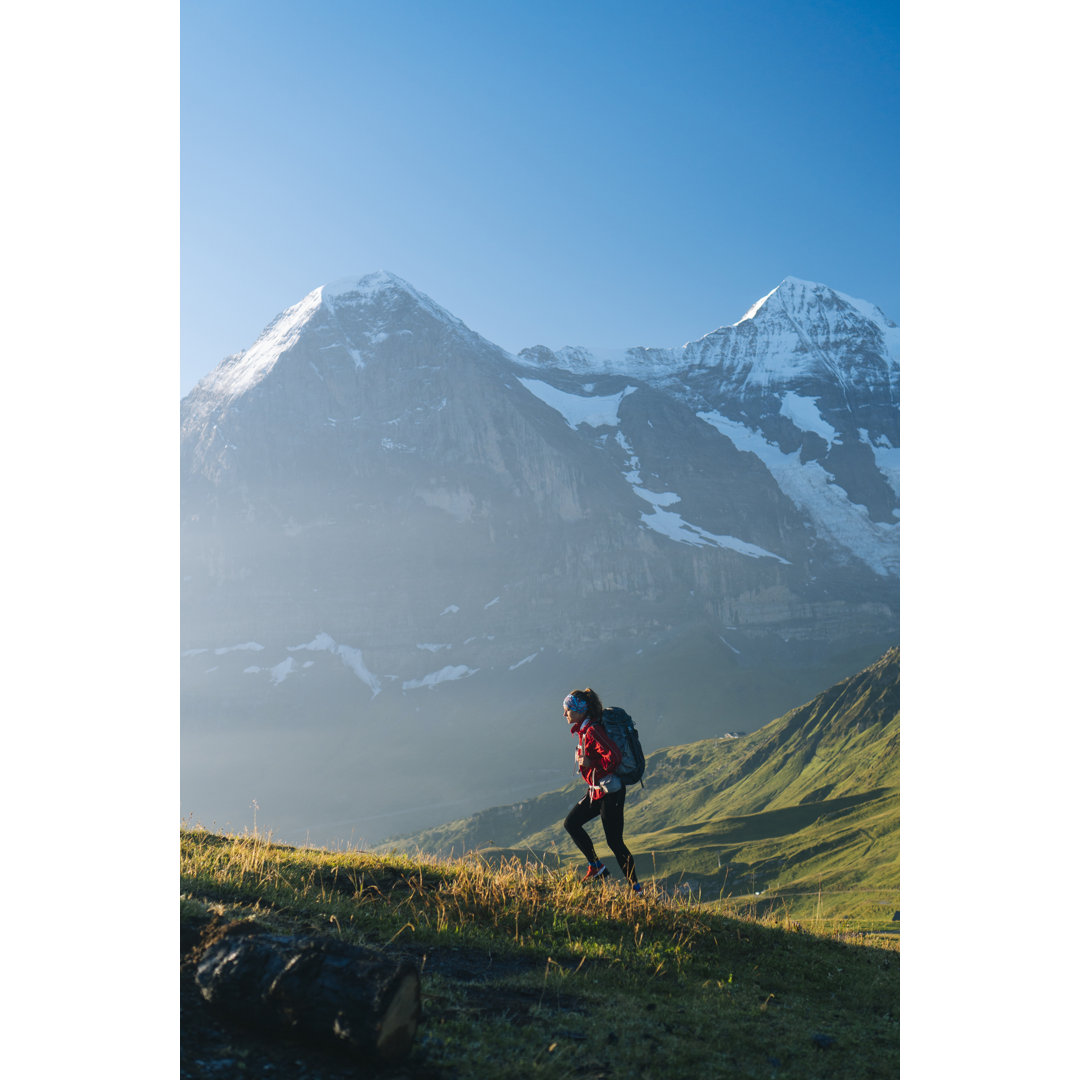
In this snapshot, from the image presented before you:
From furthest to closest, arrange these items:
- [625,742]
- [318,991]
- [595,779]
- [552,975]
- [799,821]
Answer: [799,821], [625,742], [595,779], [552,975], [318,991]

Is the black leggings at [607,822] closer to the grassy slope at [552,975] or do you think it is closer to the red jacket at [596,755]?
the red jacket at [596,755]

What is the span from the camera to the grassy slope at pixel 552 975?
554cm

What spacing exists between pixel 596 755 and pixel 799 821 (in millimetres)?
137217

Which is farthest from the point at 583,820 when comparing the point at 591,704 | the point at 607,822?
the point at 591,704

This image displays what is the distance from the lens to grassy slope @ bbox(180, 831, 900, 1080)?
218 inches

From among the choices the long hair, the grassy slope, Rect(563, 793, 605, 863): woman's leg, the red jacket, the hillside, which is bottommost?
the hillside

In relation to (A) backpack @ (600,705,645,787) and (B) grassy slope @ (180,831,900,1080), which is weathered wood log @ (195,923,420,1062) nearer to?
(B) grassy slope @ (180,831,900,1080)

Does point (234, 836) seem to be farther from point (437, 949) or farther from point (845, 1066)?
point (845, 1066)

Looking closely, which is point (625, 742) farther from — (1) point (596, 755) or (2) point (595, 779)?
(2) point (595, 779)

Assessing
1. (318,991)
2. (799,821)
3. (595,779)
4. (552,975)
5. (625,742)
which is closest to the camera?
(318,991)

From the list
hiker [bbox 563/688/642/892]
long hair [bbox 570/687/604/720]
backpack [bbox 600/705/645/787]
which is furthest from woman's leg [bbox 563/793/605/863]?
long hair [bbox 570/687/604/720]

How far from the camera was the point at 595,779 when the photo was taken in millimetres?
10031

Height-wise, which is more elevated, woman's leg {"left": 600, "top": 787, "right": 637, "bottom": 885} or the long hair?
the long hair

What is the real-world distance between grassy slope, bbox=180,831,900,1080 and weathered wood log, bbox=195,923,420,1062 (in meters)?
0.15
